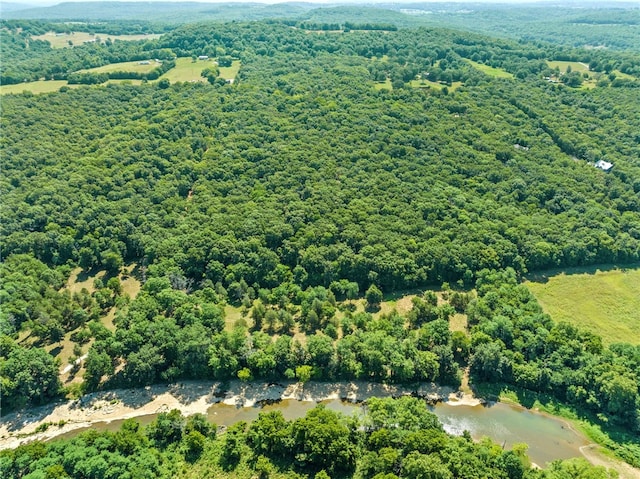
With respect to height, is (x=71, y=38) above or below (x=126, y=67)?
above

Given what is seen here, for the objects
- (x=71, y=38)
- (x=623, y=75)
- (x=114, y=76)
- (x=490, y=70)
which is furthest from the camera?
(x=71, y=38)

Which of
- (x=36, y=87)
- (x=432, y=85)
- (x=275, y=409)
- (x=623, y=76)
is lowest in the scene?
(x=275, y=409)

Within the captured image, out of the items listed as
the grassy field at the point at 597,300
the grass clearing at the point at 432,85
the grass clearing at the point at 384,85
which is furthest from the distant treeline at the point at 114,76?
the grassy field at the point at 597,300

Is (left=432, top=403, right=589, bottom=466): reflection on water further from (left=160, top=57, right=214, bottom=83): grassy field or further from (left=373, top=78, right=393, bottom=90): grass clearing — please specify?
(left=160, top=57, right=214, bottom=83): grassy field

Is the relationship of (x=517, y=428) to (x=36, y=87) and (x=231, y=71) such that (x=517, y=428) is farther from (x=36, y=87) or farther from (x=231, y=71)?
(x=36, y=87)

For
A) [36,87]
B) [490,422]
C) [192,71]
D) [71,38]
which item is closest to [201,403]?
[490,422]

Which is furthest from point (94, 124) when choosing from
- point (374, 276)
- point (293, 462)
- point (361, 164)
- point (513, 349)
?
point (513, 349)

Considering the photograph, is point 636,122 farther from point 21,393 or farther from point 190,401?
point 21,393

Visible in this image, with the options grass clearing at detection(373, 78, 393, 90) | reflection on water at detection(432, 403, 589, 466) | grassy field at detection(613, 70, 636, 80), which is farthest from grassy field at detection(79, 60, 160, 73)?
grassy field at detection(613, 70, 636, 80)
